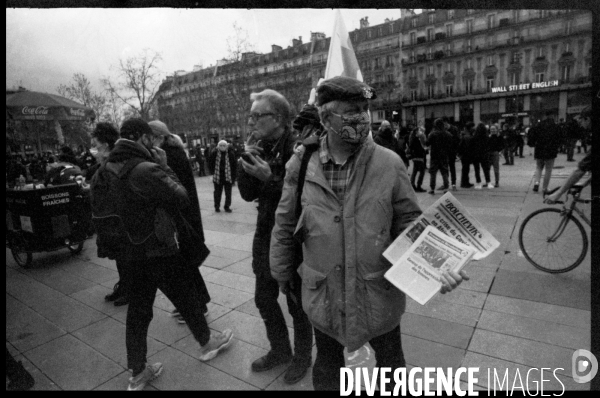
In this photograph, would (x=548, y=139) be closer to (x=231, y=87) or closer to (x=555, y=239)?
(x=555, y=239)

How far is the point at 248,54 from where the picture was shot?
68.7ft

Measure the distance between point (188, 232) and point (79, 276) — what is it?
278 centimetres

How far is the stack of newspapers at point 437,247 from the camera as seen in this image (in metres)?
1.50

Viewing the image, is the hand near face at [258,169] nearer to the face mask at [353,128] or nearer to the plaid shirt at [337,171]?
the plaid shirt at [337,171]

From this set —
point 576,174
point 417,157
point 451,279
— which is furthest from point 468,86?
point 451,279

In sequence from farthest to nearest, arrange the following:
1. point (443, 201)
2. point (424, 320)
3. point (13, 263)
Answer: point (13, 263) → point (424, 320) → point (443, 201)

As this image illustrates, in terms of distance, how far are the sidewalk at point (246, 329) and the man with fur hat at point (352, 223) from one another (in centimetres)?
94

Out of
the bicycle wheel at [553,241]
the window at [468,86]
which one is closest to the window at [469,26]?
the window at [468,86]

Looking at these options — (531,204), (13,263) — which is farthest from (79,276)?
(531,204)

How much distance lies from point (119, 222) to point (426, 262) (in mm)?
1996

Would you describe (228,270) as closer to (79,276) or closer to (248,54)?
(79,276)

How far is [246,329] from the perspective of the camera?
10.3 feet

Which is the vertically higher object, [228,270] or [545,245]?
[545,245]

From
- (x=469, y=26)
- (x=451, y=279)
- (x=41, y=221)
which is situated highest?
(x=469, y=26)
